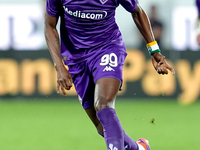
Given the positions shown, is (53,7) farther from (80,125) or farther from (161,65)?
(80,125)

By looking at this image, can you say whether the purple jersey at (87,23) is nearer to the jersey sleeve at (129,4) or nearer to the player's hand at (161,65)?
the jersey sleeve at (129,4)

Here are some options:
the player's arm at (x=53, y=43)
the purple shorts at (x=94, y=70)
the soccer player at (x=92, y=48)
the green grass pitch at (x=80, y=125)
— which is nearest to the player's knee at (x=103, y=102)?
the soccer player at (x=92, y=48)

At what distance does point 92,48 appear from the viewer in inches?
192

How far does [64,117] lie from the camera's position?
9.71 m

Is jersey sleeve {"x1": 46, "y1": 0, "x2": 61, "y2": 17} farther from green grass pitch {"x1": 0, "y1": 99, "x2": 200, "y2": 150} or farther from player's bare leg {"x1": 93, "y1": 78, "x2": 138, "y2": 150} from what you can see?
green grass pitch {"x1": 0, "y1": 99, "x2": 200, "y2": 150}

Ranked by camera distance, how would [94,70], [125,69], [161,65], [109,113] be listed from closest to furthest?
1. [109,113]
2. [94,70]
3. [161,65]
4. [125,69]

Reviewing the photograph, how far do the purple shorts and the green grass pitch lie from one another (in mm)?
1148

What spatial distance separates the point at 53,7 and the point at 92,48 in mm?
574

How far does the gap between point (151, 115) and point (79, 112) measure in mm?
1689

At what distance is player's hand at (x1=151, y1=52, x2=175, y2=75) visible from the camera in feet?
15.9

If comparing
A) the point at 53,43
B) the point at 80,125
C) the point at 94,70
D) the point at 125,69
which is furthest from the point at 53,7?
the point at 125,69

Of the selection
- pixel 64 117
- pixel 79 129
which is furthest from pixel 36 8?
pixel 79 129

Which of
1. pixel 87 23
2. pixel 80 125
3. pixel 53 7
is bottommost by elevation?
pixel 80 125

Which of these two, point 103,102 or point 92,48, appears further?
point 92,48
